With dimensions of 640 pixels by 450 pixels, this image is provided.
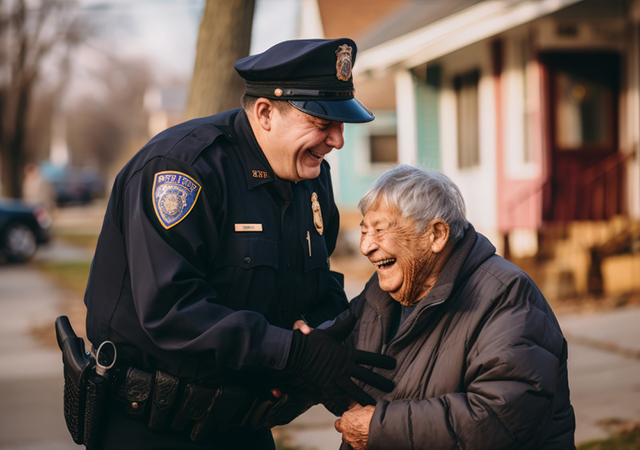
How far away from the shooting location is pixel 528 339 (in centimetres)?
204

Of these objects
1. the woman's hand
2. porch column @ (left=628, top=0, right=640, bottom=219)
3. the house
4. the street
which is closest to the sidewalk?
the street

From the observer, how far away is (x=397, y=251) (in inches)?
91.8

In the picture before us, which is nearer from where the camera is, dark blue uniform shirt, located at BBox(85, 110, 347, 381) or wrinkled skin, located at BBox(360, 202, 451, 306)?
dark blue uniform shirt, located at BBox(85, 110, 347, 381)

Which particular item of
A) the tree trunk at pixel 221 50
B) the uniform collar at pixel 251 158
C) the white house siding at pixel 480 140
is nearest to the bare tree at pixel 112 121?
the white house siding at pixel 480 140

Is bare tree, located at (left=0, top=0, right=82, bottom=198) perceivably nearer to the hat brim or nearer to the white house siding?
the white house siding

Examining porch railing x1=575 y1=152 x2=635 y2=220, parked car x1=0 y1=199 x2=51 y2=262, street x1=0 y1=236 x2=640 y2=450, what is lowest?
street x1=0 y1=236 x2=640 y2=450

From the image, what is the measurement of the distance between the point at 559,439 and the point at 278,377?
3.25 ft

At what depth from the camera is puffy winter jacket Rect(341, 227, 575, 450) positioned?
2.00 meters

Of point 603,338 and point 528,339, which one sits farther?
point 603,338

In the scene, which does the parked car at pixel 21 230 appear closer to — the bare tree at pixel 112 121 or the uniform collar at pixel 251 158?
the uniform collar at pixel 251 158

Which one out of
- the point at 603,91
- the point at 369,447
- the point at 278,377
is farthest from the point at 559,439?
the point at 603,91

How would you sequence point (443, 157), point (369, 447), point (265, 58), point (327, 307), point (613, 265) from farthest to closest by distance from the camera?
point (443, 157) → point (613, 265) → point (327, 307) → point (265, 58) → point (369, 447)

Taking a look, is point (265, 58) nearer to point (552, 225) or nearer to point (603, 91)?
point (552, 225)

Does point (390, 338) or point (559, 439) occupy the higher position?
point (390, 338)
